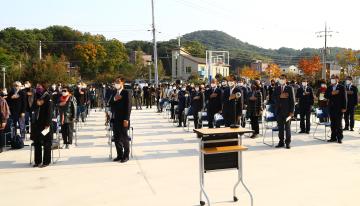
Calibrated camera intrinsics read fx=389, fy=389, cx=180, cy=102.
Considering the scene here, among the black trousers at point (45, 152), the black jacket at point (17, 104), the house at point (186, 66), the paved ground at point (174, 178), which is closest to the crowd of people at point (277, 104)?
the paved ground at point (174, 178)

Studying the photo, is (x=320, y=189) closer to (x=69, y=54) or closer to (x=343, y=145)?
(x=343, y=145)

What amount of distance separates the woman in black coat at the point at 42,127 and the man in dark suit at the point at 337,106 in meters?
8.02

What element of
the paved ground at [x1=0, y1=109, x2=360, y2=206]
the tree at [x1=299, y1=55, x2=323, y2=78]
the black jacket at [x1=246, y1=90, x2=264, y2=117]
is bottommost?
the paved ground at [x1=0, y1=109, x2=360, y2=206]

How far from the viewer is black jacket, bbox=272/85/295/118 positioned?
423 inches

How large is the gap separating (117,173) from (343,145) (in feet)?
22.4

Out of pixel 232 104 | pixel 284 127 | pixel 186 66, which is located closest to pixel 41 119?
pixel 232 104

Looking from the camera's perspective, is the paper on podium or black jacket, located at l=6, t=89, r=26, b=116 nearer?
the paper on podium

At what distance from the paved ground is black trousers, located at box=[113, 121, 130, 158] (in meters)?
0.35

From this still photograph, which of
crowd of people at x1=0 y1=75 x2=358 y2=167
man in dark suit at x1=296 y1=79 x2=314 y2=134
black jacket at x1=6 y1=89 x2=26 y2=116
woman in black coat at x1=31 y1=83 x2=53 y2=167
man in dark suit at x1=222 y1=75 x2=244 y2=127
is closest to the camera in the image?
woman in black coat at x1=31 y1=83 x2=53 y2=167

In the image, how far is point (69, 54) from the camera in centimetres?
8394

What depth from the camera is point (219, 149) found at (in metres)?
5.61

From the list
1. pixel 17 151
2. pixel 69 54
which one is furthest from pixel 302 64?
pixel 17 151

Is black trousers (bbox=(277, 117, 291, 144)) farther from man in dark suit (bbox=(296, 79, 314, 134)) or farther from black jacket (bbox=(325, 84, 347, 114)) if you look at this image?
man in dark suit (bbox=(296, 79, 314, 134))

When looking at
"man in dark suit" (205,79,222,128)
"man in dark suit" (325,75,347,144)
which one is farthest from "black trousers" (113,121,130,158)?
"man in dark suit" (325,75,347,144)
